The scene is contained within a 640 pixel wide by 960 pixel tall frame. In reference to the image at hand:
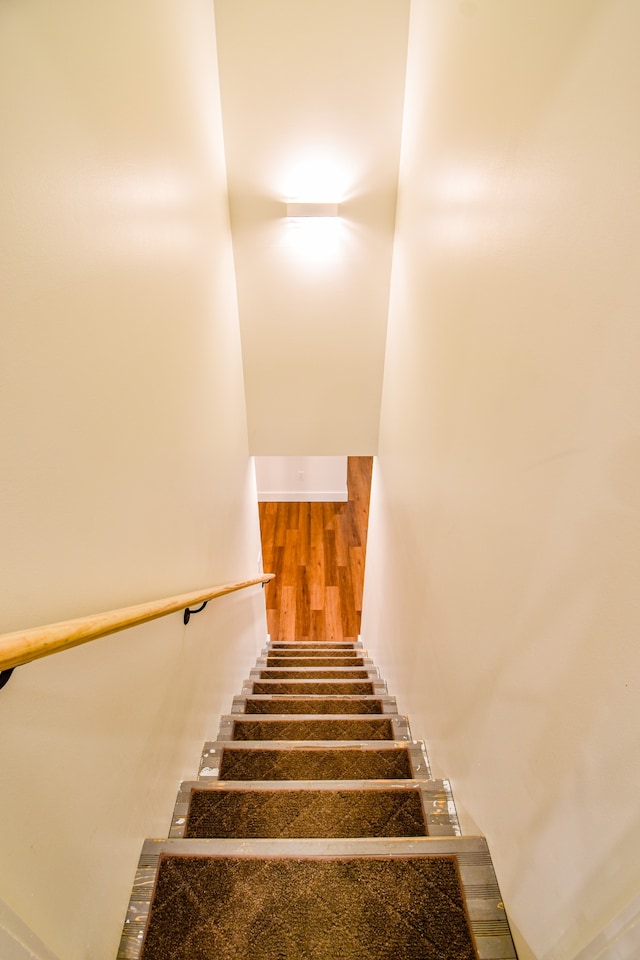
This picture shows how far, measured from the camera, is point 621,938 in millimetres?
671

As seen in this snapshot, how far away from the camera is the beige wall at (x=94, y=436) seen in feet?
2.45

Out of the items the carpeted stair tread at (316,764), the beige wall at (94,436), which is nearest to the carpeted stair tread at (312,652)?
the carpeted stair tread at (316,764)

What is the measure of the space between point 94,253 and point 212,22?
2207mm

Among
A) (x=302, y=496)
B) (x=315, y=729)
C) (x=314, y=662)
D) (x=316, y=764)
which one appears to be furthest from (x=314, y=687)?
(x=302, y=496)

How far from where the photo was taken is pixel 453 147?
1.59 m

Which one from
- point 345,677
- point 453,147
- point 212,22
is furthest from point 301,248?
point 345,677

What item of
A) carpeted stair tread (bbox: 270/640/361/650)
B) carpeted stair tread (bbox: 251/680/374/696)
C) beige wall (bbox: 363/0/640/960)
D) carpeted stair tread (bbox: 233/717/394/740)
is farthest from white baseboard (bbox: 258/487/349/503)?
beige wall (bbox: 363/0/640/960)

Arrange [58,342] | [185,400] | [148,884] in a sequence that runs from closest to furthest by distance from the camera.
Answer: [58,342], [148,884], [185,400]

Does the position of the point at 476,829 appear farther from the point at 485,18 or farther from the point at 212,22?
the point at 212,22

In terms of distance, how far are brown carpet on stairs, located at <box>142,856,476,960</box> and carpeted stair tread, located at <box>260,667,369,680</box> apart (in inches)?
83.0

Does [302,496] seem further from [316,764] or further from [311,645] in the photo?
[316,764]

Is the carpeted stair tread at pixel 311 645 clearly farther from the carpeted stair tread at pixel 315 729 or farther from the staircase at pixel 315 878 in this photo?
the staircase at pixel 315 878

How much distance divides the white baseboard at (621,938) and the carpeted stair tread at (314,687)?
7.40ft

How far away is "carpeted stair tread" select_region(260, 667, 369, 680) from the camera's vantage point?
10.9 feet
